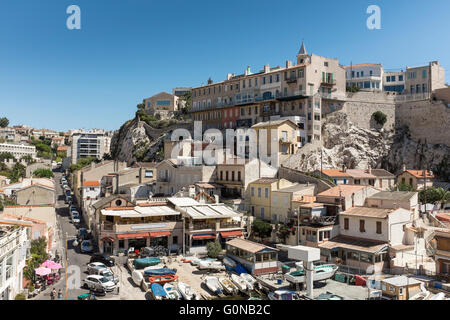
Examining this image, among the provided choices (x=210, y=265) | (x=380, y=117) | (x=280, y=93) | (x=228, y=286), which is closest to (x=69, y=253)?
(x=210, y=265)

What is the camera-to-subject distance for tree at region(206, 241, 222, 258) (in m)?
31.9

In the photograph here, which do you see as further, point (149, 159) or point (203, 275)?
point (149, 159)

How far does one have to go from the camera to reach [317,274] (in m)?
26.5

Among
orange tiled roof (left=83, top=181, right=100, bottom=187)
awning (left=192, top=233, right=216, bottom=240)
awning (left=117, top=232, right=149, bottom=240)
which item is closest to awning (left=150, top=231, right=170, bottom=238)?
awning (left=117, top=232, right=149, bottom=240)

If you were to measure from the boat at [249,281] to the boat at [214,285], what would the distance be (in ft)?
6.53

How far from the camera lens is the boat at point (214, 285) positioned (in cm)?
2493

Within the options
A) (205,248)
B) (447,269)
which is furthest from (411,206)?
(205,248)

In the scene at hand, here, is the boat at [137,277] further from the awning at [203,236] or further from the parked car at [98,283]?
the awning at [203,236]

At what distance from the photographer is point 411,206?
34.3m

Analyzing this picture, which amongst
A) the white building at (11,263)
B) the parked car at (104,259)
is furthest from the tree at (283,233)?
the white building at (11,263)

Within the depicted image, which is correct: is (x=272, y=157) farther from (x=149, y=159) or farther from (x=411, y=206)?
(x=149, y=159)

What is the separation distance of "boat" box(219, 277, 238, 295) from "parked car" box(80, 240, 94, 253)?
46.9ft

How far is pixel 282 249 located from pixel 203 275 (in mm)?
8792
